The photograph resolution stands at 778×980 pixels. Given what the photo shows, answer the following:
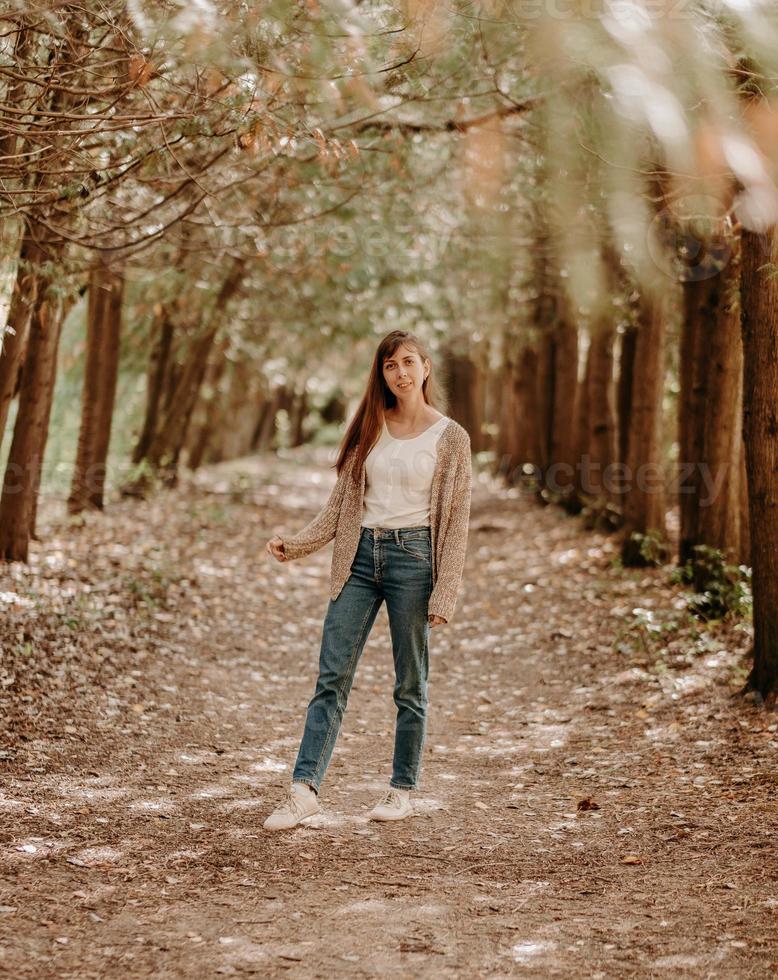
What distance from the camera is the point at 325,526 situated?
17.4 feet

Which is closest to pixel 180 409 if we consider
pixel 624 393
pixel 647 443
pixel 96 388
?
pixel 96 388

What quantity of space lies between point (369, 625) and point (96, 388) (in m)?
10.8

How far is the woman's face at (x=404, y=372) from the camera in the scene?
5.21m

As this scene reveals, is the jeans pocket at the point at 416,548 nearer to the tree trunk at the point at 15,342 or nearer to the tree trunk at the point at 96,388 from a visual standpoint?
the tree trunk at the point at 15,342

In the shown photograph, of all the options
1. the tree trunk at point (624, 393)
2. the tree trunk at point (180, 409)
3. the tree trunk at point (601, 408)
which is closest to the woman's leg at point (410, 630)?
the tree trunk at point (601, 408)

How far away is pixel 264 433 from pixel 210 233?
2530cm

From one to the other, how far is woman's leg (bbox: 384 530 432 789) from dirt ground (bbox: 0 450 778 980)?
1.50ft

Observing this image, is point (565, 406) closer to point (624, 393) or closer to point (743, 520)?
point (624, 393)

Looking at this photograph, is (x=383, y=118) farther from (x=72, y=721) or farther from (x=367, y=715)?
(x=72, y=721)

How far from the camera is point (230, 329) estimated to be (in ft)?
65.2

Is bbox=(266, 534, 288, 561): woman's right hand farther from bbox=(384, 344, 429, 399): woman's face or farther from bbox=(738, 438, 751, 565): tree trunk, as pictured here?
bbox=(738, 438, 751, 565): tree trunk

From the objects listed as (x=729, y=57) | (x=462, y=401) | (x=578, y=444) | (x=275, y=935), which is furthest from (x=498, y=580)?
(x=462, y=401)

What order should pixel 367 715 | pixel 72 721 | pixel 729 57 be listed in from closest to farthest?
pixel 729 57, pixel 72 721, pixel 367 715

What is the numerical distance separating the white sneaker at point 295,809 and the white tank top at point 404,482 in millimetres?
1280
